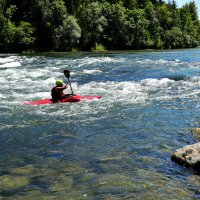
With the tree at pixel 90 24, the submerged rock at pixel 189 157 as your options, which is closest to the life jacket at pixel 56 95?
the submerged rock at pixel 189 157

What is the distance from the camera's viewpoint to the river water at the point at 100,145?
612cm

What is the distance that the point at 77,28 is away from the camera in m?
53.8

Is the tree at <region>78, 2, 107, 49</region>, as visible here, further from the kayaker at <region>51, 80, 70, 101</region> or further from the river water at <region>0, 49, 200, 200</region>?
the kayaker at <region>51, 80, 70, 101</region>

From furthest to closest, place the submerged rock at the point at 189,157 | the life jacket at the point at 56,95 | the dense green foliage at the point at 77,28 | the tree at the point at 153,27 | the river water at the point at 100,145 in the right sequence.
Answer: the tree at the point at 153,27, the dense green foliage at the point at 77,28, the life jacket at the point at 56,95, the submerged rock at the point at 189,157, the river water at the point at 100,145

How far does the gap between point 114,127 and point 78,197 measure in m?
4.34

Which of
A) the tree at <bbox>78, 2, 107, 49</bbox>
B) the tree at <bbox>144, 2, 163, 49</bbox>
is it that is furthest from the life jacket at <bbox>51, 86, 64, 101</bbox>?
the tree at <bbox>144, 2, 163, 49</bbox>

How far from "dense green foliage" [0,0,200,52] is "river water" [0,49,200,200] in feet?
126

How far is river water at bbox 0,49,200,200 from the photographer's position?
612 cm

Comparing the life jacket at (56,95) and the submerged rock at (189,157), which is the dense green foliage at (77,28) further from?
the submerged rock at (189,157)

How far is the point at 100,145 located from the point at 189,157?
226cm

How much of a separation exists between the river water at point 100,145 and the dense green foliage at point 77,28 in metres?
38.3

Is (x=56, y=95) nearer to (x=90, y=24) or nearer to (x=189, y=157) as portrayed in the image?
(x=189, y=157)

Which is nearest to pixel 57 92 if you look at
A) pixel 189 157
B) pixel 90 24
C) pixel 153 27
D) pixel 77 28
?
pixel 189 157

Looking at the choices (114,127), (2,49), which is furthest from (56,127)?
(2,49)
